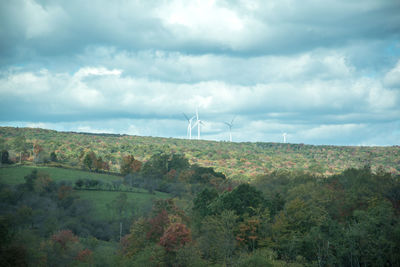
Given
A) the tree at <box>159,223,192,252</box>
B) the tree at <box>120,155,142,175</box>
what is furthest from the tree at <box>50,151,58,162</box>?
the tree at <box>159,223,192,252</box>

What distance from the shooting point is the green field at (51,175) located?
124550mm

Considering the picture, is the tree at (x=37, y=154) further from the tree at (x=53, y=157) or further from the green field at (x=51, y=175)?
the green field at (x=51, y=175)

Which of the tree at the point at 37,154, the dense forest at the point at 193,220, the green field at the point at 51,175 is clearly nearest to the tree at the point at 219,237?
the dense forest at the point at 193,220

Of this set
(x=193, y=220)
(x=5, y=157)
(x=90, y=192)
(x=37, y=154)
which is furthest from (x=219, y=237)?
(x=37, y=154)

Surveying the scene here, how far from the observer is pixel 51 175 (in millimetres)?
137500

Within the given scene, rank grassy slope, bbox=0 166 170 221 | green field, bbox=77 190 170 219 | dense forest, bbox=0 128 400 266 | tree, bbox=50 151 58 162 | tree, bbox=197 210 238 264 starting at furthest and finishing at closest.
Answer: tree, bbox=50 151 58 162 → grassy slope, bbox=0 166 170 221 → green field, bbox=77 190 170 219 → tree, bbox=197 210 238 264 → dense forest, bbox=0 128 400 266

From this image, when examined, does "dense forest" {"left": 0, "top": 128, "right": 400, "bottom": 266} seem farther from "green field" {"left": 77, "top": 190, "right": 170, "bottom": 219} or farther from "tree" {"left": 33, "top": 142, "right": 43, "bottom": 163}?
"tree" {"left": 33, "top": 142, "right": 43, "bottom": 163}

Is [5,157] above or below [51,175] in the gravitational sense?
above

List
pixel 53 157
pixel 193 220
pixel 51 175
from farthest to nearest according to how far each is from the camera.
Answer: pixel 53 157 < pixel 51 175 < pixel 193 220

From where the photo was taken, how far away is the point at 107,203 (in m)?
120

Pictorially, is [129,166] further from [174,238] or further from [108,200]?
[174,238]

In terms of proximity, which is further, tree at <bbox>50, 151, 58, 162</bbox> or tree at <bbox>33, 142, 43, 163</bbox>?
tree at <bbox>50, 151, 58, 162</bbox>

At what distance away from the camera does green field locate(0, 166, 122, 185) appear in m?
125

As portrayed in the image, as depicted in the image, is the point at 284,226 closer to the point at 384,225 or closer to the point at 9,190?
the point at 384,225
